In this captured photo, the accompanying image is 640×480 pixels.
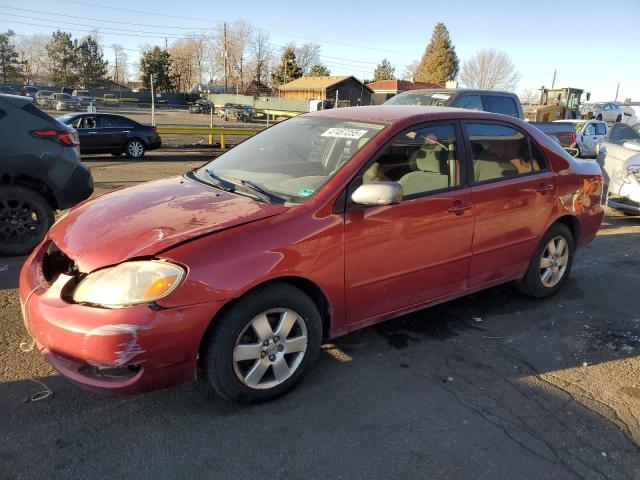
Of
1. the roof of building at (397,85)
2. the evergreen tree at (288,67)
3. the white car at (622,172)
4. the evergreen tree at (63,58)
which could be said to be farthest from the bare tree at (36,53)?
the white car at (622,172)

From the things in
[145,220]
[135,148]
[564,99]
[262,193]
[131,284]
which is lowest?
[135,148]

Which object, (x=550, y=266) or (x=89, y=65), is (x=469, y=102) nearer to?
(x=550, y=266)

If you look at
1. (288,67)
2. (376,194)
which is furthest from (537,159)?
(288,67)

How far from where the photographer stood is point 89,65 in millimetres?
76438

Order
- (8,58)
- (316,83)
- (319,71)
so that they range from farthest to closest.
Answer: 1. (319,71)
2. (8,58)
3. (316,83)

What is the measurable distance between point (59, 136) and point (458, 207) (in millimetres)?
4397

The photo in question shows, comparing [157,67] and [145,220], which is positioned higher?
[157,67]

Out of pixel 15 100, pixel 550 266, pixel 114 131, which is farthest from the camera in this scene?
pixel 114 131

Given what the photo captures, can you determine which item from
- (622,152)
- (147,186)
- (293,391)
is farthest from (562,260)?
(622,152)

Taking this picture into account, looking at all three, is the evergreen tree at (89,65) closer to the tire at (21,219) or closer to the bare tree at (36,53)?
the bare tree at (36,53)

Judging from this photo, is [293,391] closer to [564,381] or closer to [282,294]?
[282,294]

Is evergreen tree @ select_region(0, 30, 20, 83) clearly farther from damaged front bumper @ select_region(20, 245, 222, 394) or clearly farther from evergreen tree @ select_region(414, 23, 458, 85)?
damaged front bumper @ select_region(20, 245, 222, 394)

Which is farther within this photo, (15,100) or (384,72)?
(384,72)

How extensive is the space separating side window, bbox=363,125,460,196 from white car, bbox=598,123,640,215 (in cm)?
581
